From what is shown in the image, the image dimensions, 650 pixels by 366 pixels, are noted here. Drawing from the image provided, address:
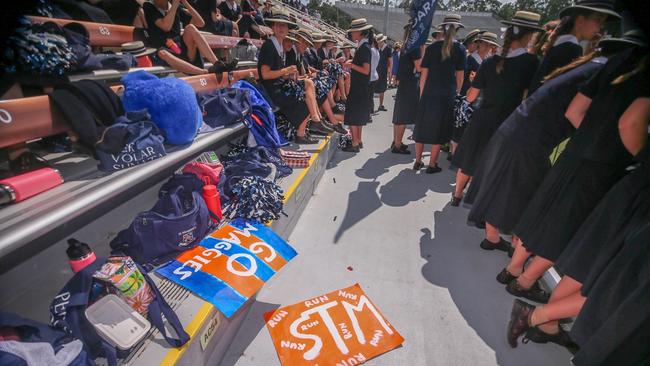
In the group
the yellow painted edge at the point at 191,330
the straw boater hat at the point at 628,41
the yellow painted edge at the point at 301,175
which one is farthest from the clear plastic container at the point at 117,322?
the straw boater hat at the point at 628,41

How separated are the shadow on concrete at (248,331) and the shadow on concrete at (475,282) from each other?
1.30m

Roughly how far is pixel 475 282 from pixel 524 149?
3.54 feet

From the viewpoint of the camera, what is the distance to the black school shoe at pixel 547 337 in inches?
72.9

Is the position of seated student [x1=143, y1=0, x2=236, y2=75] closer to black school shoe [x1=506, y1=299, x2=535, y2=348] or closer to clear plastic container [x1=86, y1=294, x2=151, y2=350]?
clear plastic container [x1=86, y1=294, x2=151, y2=350]

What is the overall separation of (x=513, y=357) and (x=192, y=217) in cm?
212

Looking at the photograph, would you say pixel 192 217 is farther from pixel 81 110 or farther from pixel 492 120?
pixel 492 120

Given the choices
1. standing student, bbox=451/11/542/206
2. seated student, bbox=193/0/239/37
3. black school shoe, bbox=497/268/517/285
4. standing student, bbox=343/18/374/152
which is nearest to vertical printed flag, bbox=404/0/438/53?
standing student, bbox=343/18/374/152

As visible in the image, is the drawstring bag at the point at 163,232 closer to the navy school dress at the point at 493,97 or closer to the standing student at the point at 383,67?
the navy school dress at the point at 493,97

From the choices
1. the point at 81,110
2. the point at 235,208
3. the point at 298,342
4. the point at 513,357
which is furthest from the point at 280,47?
the point at 513,357

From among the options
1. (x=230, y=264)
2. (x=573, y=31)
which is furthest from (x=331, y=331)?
(x=573, y=31)

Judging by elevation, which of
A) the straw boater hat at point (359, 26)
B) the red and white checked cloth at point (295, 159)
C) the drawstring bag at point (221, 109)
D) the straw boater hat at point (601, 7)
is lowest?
the red and white checked cloth at point (295, 159)

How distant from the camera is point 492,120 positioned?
2.87 metres

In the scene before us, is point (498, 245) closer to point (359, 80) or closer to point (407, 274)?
point (407, 274)

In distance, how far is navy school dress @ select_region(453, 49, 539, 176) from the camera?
8.60 ft
